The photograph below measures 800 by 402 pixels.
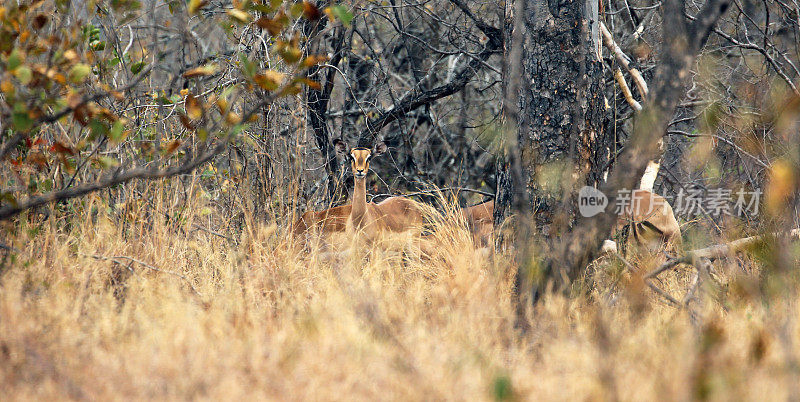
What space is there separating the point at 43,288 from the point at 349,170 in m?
4.21

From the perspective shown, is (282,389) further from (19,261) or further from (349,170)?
(349,170)

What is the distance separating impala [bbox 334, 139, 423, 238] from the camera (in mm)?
6039

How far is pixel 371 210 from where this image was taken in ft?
21.3

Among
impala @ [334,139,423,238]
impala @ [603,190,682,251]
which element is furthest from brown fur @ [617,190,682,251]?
impala @ [334,139,423,238]

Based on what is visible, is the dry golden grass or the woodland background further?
the woodland background

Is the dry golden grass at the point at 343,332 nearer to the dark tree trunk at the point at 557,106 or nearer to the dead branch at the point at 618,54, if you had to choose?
the dark tree trunk at the point at 557,106

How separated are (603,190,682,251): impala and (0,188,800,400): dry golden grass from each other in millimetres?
907

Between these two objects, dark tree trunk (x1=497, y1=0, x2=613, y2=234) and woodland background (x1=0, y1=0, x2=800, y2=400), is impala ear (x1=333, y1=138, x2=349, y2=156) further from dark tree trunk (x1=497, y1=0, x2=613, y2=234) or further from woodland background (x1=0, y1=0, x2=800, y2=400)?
dark tree trunk (x1=497, y1=0, x2=613, y2=234)

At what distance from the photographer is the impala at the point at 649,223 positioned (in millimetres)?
5324

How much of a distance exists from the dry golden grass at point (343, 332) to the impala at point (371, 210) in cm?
151

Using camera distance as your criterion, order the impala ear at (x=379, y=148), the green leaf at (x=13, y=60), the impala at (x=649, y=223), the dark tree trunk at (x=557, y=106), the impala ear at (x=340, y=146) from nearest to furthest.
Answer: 1. the green leaf at (x=13, y=60)
2. the dark tree trunk at (x=557, y=106)
3. the impala at (x=649, y=223)
4. the impala ear at (x=340, y=146)
5. the impala ear at (x=379, y=148)

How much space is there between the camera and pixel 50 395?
7.66ft

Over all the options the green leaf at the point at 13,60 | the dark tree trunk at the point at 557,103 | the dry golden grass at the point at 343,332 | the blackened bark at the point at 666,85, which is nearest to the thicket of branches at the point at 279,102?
the green leaf at the point at 13,60

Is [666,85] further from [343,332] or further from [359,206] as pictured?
[359,206]
